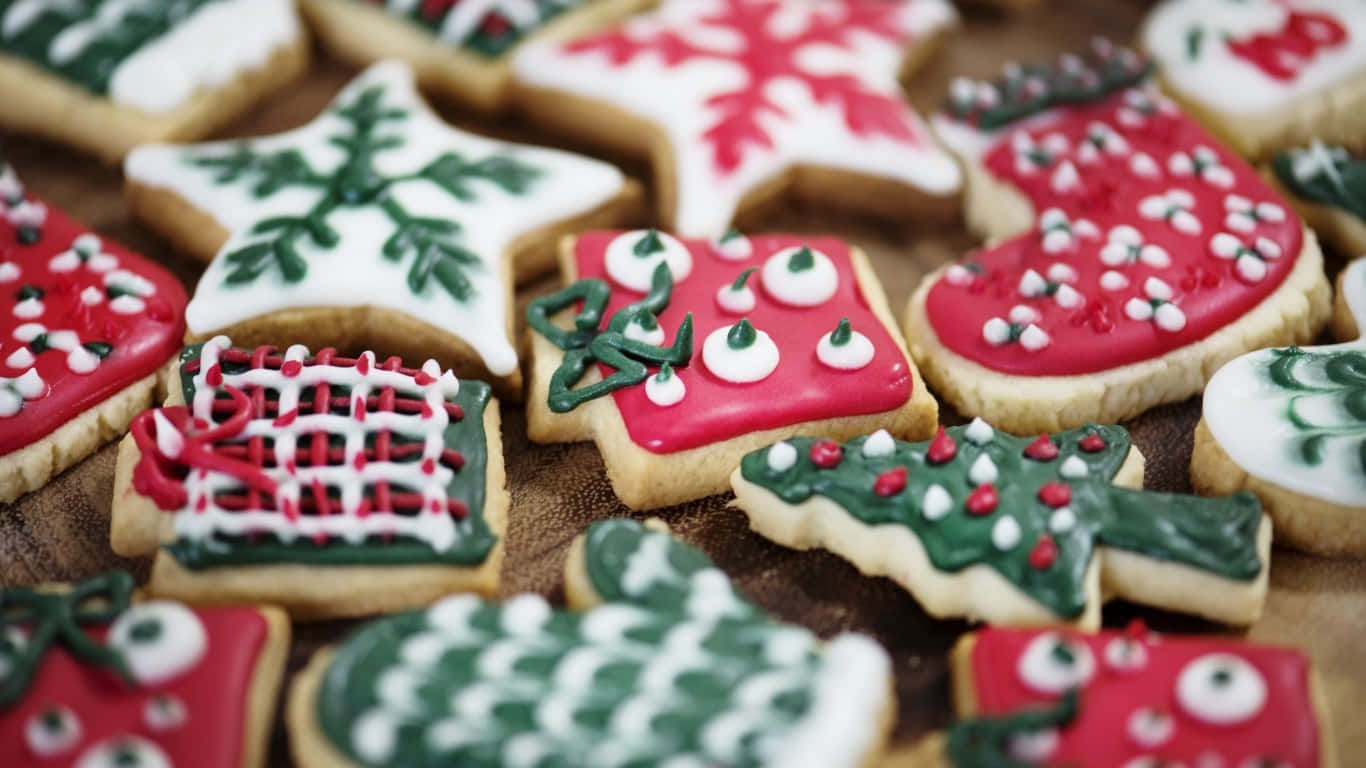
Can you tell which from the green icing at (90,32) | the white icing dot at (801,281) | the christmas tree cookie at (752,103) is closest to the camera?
the white icing dot at (801,281)

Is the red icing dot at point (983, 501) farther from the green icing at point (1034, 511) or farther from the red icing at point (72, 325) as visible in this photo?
the red icing at point (72, 325)

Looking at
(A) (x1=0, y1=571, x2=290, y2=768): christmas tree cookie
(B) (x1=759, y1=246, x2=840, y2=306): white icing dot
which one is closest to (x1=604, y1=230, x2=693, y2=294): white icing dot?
(B) (x1=759, y1=246, x2=840, y2=306): white icing dot

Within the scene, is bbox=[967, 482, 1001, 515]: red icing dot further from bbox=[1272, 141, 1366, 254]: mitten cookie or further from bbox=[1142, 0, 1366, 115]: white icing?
bbox=[1142, 0, 1366, 115]: white icing

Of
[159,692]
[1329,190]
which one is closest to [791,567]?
[159,692]

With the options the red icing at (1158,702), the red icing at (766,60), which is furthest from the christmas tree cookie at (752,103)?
the red icing at (1158,702)

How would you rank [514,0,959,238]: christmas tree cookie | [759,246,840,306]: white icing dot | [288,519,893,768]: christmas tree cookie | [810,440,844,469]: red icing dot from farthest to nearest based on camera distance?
1. [514,0,959,238]: christmas tree cookie
2. [759,246,840,306]: white icing dot
3. [810,440,844,469]: red icing dot
4. [288,519,893,768]: christmas tree cookie

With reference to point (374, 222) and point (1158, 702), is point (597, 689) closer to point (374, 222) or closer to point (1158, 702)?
point (1158, 702)
